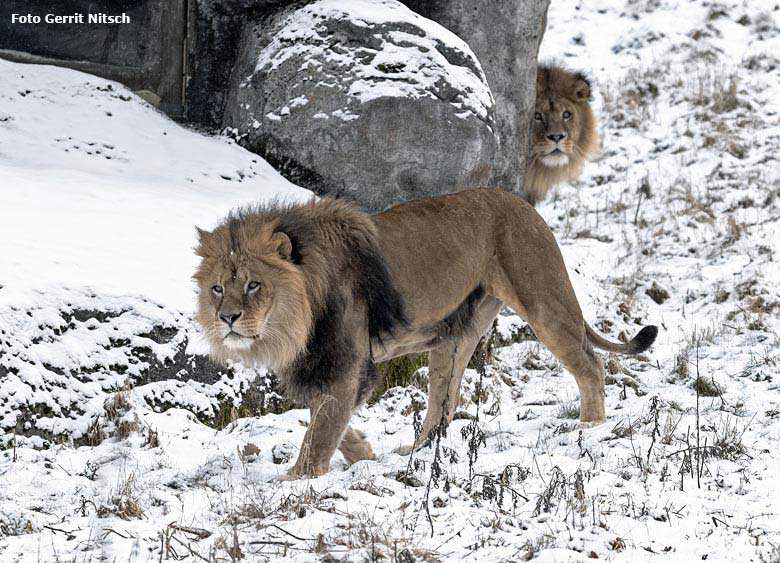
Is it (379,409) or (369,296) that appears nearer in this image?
(369,296)

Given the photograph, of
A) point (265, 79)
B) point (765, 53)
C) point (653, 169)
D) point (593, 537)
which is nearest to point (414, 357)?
point (265, 79)

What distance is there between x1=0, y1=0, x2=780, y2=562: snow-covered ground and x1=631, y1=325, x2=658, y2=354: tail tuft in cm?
38

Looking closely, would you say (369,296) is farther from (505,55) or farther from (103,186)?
(505,55)

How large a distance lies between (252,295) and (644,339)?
8.73 ft

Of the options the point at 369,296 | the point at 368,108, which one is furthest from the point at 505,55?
the point at 369,296

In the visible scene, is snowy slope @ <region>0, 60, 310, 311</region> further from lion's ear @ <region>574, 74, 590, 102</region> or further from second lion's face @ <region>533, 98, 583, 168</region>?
lion's ear @ <region>574, 74, 590, 102</region>

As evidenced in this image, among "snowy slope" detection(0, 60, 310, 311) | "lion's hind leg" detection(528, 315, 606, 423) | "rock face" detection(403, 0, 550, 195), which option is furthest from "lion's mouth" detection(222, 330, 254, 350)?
"rock face" detection(403, 0, 550, 195)

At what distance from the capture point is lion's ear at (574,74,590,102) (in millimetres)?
9234

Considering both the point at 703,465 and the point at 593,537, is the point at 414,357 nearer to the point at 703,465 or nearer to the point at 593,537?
the point at 703,465

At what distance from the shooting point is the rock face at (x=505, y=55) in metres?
9.20

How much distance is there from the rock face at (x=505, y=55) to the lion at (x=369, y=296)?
3205 mm

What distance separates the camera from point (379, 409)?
6863 mm

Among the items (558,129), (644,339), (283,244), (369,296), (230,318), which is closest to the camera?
(230,318)

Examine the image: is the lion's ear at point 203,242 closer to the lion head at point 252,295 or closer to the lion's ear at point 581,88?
the lion head at point 252,295
